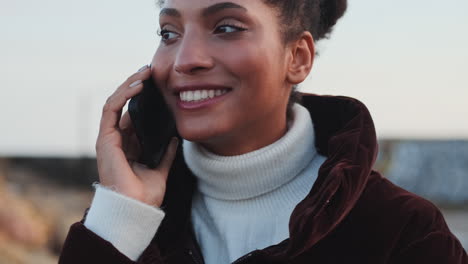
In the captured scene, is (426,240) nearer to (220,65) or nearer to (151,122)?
(220,65)

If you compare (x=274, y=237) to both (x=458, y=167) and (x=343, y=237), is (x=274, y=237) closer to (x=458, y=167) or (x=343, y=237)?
(x=343, y=237)

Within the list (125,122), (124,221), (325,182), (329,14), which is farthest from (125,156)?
(329,14)

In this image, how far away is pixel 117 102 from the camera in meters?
2.16

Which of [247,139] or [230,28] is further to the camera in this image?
[247,139]

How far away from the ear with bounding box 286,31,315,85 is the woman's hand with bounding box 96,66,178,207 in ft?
1.43

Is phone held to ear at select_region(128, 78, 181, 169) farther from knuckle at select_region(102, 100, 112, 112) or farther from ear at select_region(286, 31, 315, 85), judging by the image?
ear at select_region(286, 31, 315, 85)

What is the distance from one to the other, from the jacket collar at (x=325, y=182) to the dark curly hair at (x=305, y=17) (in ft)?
→ 0.49

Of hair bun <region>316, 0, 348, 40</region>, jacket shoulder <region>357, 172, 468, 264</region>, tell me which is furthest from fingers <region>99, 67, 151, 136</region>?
jacket shoulder <region>357, 172, 468, 264</region>

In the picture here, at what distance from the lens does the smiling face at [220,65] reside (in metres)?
1.91

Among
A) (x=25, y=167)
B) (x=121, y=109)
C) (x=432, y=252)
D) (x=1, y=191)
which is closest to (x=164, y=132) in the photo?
(x=121, y=109)

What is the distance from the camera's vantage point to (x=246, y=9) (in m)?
1.95

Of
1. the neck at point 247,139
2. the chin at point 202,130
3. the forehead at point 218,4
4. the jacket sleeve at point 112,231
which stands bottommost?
the jacket sleeve at point 112,231

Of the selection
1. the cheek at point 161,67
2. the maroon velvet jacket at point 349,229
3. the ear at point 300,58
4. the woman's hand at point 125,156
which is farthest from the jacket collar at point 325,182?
the cheek at point 161,67

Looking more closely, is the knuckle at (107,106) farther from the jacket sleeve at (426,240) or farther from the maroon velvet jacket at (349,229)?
the jacket sleeve at (426,240)
